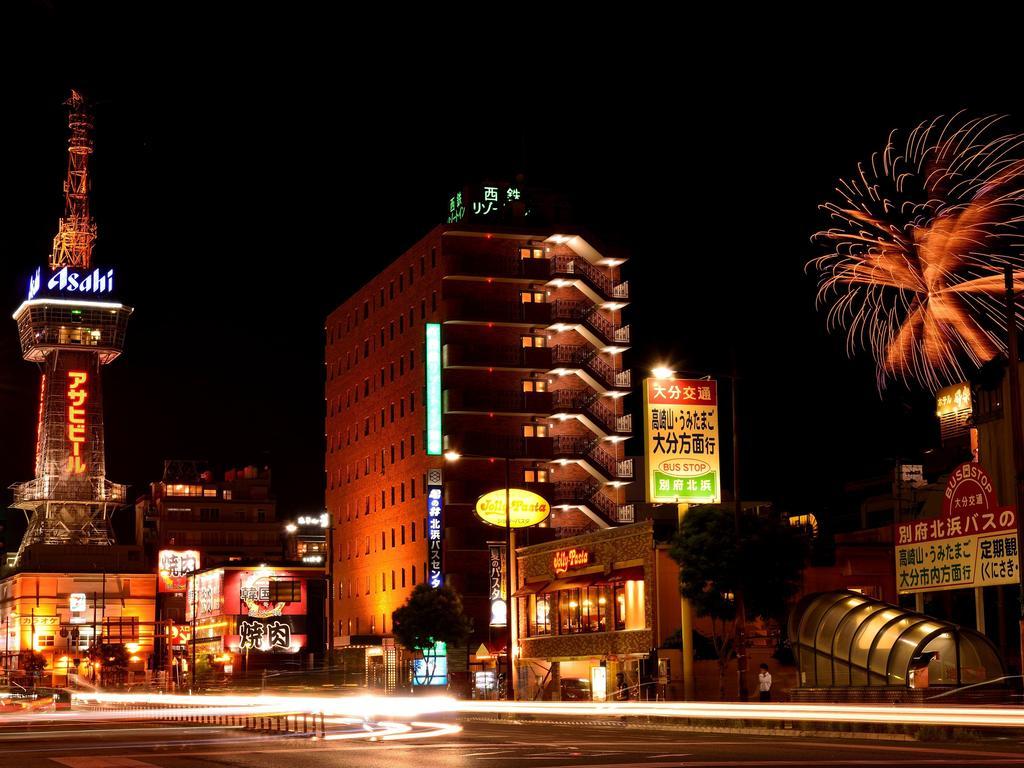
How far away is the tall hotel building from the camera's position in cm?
9294

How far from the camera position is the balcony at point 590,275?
9656cm

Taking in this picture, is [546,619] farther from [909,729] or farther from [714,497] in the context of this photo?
[909,729]

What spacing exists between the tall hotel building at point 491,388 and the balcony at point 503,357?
0.30ft

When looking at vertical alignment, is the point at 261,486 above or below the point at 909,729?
above

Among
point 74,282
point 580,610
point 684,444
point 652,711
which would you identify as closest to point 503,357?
point 580,610

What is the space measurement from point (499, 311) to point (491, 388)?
5061 mm

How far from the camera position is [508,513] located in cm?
5719

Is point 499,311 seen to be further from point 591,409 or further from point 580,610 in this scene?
point 580,610

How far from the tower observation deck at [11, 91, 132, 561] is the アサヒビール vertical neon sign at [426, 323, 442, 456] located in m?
83.4

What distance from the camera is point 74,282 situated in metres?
171

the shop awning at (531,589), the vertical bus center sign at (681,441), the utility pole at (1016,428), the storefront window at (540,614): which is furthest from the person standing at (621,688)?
the utility pole at (1016,428)

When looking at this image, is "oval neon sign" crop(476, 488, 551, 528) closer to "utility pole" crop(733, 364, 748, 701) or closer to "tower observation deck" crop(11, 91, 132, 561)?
"utility pole" crop(733, 364, 748, 701)

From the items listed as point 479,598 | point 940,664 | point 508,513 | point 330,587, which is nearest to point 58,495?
point 330,587

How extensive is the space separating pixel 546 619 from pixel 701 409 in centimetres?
2617
